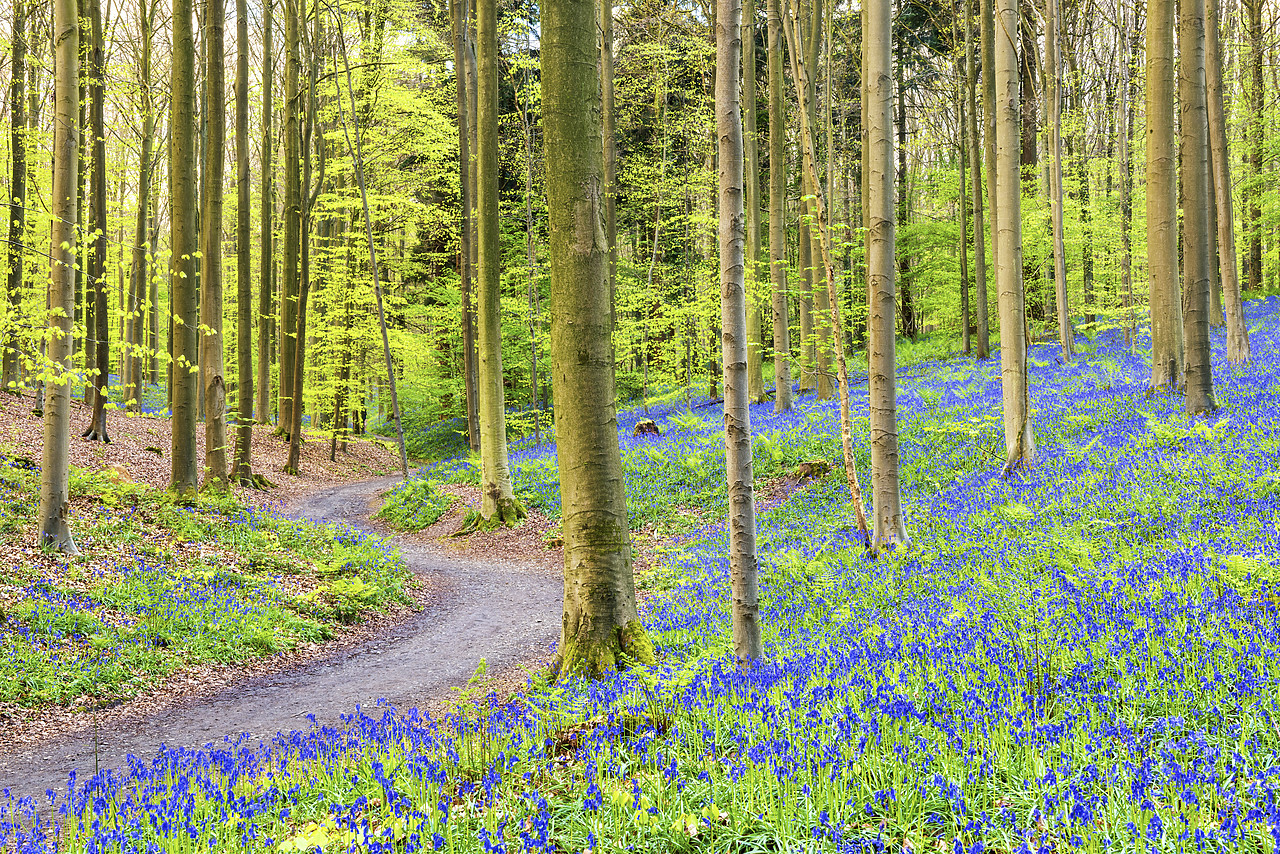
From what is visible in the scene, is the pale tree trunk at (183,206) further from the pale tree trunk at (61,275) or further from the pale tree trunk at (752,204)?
the pale tree trunk at (752,204)

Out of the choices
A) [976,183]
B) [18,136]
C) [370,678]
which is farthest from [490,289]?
[976,183]

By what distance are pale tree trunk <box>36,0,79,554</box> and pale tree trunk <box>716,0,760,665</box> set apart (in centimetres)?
846

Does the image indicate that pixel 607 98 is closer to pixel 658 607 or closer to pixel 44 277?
pixel 658 607

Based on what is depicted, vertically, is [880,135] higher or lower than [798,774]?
higher

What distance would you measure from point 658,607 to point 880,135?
596 centimetres

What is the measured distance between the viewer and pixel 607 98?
60.3ft

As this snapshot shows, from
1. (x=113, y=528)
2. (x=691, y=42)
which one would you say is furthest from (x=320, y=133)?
(x=113, y=528)

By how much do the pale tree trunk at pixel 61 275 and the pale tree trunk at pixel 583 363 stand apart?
7.20 m

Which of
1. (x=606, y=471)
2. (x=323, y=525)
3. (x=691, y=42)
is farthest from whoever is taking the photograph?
(x=691, y=42)

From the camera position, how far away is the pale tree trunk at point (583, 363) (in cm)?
566

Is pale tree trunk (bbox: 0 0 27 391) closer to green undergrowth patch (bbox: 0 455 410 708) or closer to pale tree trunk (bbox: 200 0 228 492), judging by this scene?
pale tree trunk (bbox: 200 0 228 492)

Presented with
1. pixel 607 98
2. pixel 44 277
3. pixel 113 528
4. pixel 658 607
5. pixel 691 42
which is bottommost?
pixel 658 607

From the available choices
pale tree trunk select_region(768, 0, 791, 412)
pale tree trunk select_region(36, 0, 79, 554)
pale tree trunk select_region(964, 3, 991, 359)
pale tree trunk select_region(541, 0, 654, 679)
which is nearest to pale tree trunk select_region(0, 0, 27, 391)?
pale tree trunk select_region(36, 0, 79, 554)

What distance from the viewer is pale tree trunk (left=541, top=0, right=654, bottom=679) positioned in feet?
18.6
